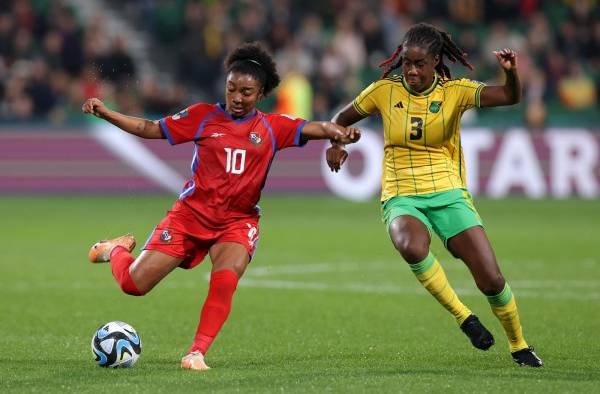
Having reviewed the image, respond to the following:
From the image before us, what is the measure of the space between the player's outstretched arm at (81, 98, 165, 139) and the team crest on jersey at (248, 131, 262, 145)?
0.57 meters

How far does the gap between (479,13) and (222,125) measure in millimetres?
18197

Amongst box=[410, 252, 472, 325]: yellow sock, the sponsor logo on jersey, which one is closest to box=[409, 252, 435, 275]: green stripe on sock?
box=[410, 252, 472, 325]: yellow sock

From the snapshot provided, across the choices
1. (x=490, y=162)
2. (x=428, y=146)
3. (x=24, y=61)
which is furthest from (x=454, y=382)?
(x=24, y=61)

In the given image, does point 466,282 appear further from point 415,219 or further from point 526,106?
point 526,106

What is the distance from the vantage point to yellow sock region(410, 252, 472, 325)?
809 cm

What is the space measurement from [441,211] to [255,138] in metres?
1.29

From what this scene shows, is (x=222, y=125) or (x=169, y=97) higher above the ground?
(x=222, y=125)

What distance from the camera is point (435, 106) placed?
27.2ft

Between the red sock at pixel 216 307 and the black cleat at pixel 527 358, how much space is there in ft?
5.93

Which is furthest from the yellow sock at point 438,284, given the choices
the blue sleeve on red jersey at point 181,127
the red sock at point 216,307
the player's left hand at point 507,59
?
the blue sleeve on red jersey at point 181,127

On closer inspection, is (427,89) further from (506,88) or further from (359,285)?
(359,285)

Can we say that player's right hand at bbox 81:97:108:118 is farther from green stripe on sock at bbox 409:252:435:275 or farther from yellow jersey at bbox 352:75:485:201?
green stripe on sock at bbox 409:252:435:275

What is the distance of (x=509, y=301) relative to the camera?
26.2ft

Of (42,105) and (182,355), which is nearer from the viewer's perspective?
(182,355)
